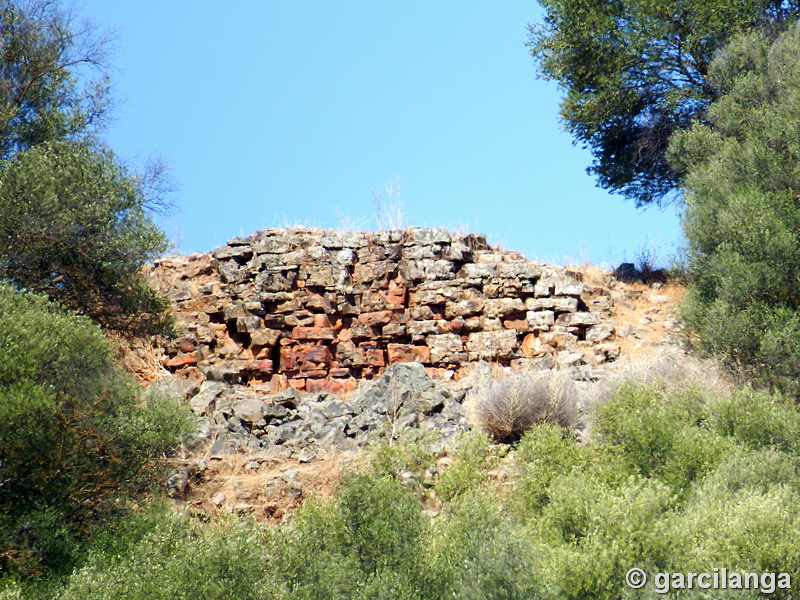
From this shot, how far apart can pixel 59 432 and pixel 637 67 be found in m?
16.3

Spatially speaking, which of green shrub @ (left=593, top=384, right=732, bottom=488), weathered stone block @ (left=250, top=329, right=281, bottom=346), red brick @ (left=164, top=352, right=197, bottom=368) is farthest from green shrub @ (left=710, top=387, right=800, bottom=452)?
red brick @ (left=164, top=352, right=197, bottom=368)

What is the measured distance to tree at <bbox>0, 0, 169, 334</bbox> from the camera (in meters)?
12.5

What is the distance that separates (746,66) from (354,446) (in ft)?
40.4

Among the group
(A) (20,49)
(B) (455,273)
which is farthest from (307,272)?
(A) (20,49)

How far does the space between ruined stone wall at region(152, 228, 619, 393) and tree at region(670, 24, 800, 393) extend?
2469 millimetres

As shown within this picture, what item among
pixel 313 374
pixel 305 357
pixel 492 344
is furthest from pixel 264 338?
pixel 492 344

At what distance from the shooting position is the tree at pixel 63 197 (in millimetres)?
12453

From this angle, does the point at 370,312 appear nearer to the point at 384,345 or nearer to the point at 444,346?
the point at 384,345

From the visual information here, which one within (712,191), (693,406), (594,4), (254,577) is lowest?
(254,577)

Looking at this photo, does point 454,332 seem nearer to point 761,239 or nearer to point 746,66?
point 761,239

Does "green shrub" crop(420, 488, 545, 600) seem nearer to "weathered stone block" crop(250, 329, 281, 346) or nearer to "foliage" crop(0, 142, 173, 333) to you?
"foliage" crop(0, 142, 173, 333)

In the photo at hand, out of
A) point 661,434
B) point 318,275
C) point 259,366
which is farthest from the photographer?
point 318,275

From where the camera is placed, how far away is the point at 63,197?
503 inches

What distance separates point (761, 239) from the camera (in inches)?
583
